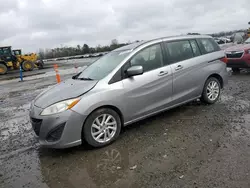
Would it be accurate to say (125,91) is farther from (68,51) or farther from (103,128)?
(68,51)

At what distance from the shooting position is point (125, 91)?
389cm

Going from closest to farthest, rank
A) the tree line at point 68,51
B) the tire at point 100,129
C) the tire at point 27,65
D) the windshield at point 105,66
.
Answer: the tire at point 100,129
the windshield at point 105,66
the tire at point 27,65
the tree line at point 68,51

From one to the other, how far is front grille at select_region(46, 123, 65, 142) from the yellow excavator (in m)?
21.6

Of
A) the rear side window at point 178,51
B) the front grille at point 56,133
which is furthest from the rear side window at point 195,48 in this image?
the front grille at point 56,133

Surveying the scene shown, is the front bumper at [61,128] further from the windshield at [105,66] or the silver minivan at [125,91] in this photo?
the windshield at [105,66]

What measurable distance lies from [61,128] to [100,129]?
66 centimetres

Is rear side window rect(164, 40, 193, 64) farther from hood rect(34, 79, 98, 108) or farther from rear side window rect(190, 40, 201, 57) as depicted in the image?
hood rect(34, 79, 98, 108)

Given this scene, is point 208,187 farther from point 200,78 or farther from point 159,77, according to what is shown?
point 200,78

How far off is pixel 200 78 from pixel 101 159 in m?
3.02

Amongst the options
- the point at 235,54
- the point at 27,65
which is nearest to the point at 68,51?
the point at 27,65

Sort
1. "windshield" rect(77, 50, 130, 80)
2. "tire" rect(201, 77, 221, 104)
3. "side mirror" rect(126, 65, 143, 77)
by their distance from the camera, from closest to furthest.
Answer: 1. "side mirror" rect(126, 65, 143, 77)
2. "windshield" rect(77, 50, 130, 80)
3. "tire" rect(201, 77, 221, 104)

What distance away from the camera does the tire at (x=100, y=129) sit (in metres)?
3.57

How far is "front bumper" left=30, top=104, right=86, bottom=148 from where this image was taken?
133 inches

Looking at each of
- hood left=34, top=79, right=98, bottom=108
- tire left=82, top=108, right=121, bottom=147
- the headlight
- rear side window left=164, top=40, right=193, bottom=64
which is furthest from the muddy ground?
rear side window left=164, top=40, right=193, bottom=64
